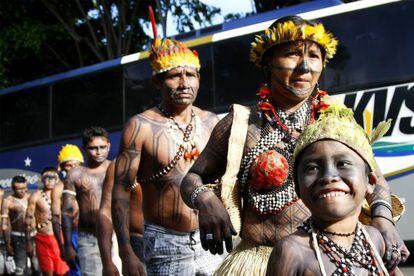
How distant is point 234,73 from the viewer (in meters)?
13.6

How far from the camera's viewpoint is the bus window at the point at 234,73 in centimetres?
1330

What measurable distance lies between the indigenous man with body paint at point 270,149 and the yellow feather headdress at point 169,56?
66.5 inches

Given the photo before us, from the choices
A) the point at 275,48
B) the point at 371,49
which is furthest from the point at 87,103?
the point at 275,48

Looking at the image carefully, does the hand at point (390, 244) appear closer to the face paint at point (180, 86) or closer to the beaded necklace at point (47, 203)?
the face paint at point (180, 86)

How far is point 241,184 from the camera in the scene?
11.9 feet

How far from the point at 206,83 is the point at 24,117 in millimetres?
6123

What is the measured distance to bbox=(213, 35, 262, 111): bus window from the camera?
43.7 ft

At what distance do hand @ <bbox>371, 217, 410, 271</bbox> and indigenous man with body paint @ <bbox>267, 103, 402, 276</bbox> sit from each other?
15 centimetres

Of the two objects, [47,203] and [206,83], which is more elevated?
[206,83]

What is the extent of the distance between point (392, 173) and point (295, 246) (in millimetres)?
9015

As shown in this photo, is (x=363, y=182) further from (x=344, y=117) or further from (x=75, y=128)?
(x=75, y=128)

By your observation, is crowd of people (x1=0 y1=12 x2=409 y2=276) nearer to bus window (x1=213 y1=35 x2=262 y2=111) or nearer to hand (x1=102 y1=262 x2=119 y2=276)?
hand (x1=102 y1=262 x2=119 y2=276)

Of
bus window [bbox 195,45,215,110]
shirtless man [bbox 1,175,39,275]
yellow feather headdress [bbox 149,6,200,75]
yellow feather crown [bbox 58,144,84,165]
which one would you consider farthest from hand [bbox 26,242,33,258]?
yellow feather headdress [bbox 149,6,200,75]

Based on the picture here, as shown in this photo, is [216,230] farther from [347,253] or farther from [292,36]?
[292,36]
